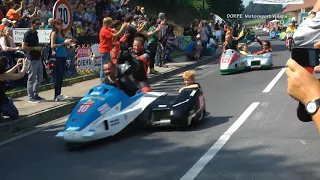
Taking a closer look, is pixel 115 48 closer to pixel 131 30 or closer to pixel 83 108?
pixel 131 30

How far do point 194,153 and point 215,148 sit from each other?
37 centimetres

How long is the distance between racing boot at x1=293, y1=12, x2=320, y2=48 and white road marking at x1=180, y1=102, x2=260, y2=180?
342 centimetres

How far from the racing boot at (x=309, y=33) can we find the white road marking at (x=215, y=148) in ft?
11.2

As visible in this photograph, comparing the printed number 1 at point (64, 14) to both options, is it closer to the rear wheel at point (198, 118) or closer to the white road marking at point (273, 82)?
the rear wheel at point (198, 118)

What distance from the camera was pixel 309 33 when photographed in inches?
104

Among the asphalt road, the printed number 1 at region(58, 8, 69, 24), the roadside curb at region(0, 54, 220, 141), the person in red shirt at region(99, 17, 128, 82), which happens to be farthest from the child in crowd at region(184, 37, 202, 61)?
the asphalt road

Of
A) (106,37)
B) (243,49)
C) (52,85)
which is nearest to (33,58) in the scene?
(106,37)

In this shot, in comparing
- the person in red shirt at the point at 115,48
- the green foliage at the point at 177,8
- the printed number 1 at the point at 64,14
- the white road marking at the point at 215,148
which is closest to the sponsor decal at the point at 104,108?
the white road marking at the point at 215,148

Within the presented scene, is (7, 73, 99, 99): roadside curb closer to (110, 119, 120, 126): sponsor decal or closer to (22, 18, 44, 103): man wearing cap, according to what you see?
(22, 18, 44, 103): man wearing cap

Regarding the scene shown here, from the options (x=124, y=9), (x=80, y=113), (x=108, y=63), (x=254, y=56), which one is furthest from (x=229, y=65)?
(x=124, y=9)

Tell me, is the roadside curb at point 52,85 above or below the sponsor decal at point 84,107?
below

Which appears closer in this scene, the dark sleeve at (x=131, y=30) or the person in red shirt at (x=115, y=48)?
the person in red shirt at (x=115, y=48)

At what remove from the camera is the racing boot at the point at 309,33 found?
262 centimetres

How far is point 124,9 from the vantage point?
93.3 ft
